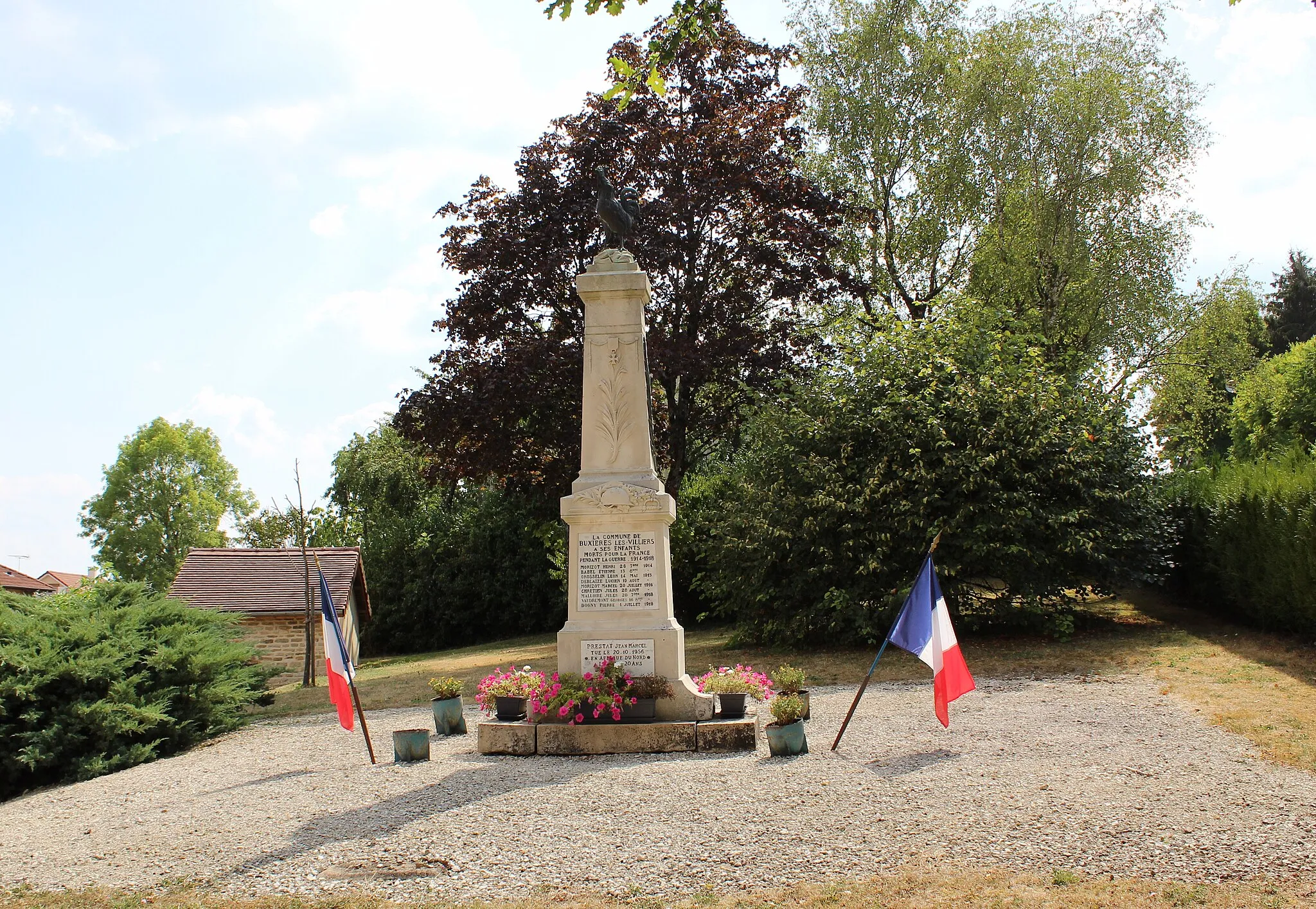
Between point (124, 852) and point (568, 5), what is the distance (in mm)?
5525

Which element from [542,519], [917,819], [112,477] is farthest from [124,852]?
[112,477]

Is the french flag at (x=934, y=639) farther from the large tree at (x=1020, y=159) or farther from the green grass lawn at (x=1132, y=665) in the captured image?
the large tree at (x=1020, y=159)

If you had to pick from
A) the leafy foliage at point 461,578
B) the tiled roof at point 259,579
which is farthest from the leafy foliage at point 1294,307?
the tiled roof at point 259,579

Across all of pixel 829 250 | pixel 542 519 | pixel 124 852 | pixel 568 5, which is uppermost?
pixel 829 250

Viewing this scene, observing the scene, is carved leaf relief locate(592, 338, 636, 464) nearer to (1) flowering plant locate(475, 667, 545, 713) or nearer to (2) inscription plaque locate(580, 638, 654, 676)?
(2) inscription plaque locate(580, 638, 654, 676)

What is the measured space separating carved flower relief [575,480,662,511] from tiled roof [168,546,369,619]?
13.0 meters

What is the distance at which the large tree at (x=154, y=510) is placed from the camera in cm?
4191

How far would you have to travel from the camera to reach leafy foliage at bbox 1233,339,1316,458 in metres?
24.6

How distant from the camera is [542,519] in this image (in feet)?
66.5

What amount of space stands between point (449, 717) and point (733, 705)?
9.27 ft

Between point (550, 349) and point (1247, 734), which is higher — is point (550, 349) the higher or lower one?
the higher one

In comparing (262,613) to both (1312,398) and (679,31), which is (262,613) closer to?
(679,31)

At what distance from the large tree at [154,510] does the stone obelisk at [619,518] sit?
38508mm

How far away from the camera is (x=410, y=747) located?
782 centimetres
